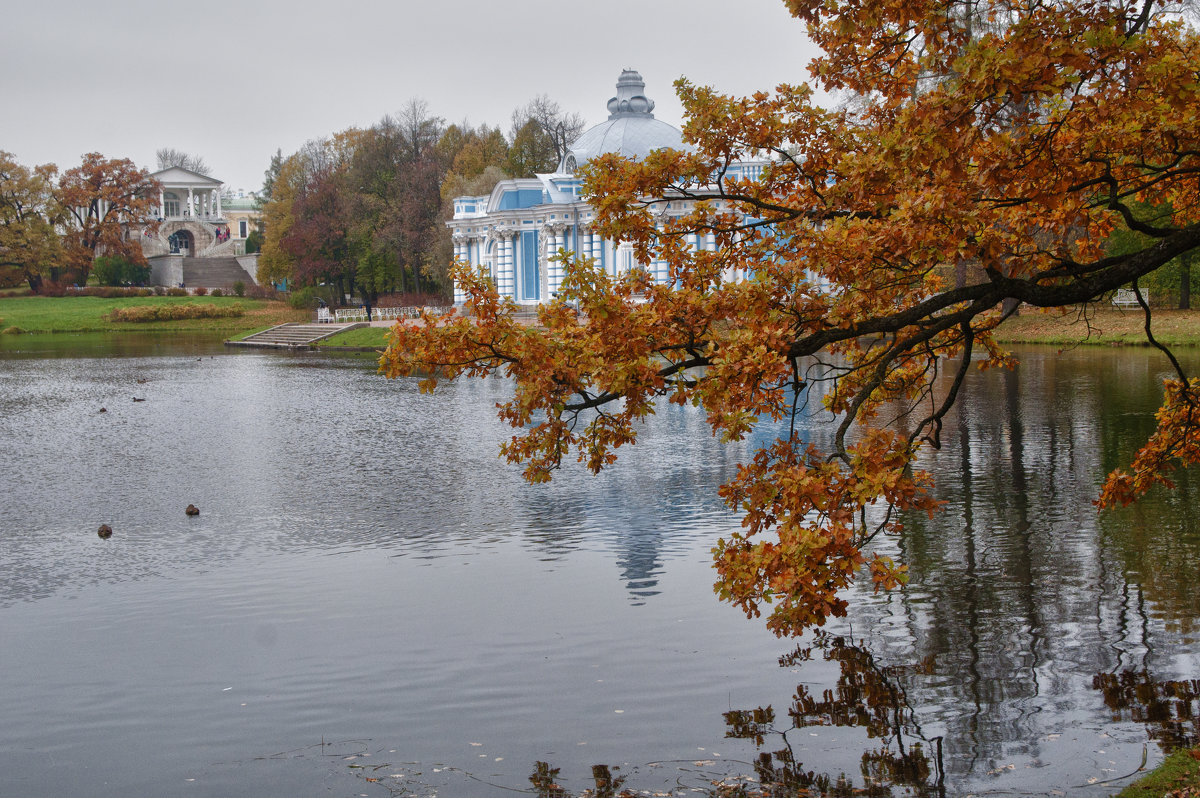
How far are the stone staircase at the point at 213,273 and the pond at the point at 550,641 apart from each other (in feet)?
250

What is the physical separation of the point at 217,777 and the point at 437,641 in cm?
276

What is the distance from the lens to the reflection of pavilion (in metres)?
93.4

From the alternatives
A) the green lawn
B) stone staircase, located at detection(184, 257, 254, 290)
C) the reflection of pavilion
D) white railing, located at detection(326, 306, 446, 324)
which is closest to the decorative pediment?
the reflection of pavilion

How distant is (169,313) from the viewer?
226 feet

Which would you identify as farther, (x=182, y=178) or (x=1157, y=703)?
(x=182, y=178)

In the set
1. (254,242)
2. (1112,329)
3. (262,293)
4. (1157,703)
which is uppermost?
(254,242)

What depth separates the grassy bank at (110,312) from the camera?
66.6 meters

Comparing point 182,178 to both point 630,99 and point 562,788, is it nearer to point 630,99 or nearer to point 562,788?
point 630,99

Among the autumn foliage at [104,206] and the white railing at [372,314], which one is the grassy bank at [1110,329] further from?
the autumn foliage at [104,206]

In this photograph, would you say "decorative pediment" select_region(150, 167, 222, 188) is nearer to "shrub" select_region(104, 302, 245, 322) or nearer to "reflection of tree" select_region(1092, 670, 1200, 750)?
"shrub" select_region(104, 302, 245, 322)

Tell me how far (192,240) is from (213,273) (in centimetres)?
1476

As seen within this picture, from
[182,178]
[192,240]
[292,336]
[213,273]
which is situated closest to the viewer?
[292,336]

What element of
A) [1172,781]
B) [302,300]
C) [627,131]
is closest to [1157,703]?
[1172,781]

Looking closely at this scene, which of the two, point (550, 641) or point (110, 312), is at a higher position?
point (110, 312)
